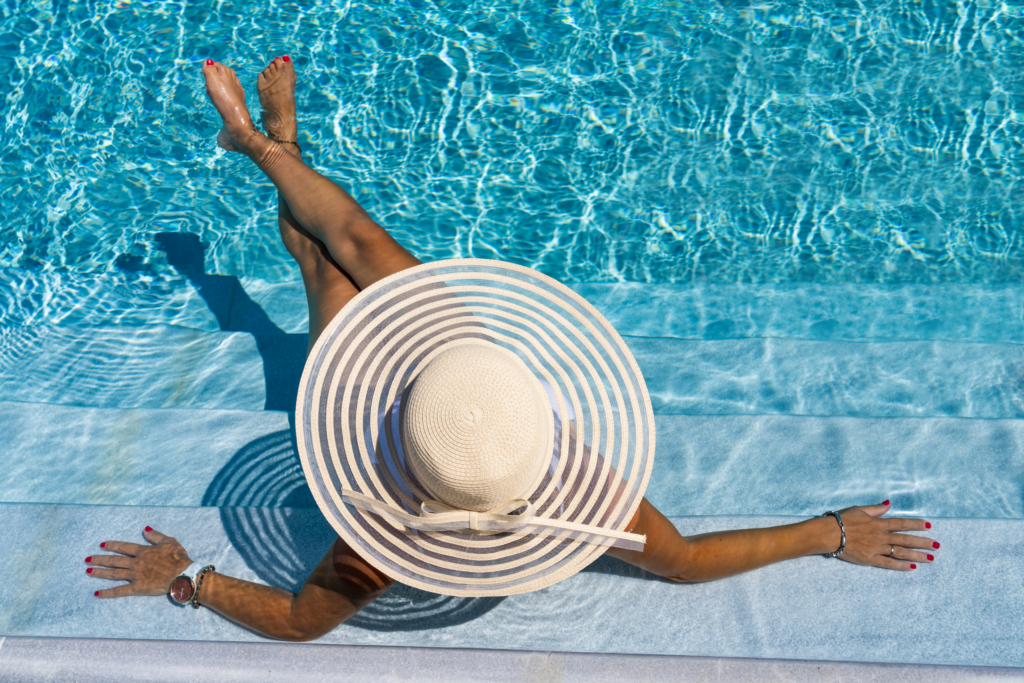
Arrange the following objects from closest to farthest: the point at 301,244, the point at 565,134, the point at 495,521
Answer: the point at 495,521
the point at 301,244
the point at 565,134

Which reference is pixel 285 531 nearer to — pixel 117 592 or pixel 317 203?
pixel 117 592

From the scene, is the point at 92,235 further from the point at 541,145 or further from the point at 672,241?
the point at 672,241

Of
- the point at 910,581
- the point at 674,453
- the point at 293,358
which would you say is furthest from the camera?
the point at 293,358

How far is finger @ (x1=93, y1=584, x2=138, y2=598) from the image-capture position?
2867 mm

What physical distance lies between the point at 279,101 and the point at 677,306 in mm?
2579

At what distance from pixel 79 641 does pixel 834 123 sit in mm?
5192

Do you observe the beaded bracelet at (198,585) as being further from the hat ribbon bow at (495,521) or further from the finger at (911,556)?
the finger at (911,556)

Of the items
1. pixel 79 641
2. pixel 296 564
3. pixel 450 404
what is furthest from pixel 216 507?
pixel 450 404

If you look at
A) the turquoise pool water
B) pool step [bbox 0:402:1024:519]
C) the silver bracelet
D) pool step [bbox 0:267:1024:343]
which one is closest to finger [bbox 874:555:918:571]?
the silver bracelet

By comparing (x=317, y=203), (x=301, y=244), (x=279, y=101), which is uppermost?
(x=279, y=101)

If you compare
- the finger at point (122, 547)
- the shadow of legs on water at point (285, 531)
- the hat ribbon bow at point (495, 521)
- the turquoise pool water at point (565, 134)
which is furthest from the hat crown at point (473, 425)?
the turquoise pool water at point (565, 134)

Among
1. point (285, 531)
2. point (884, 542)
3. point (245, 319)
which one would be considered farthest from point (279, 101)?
point (884, 542)

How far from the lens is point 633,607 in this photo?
2.90 metres

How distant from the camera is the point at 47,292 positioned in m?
4.91
